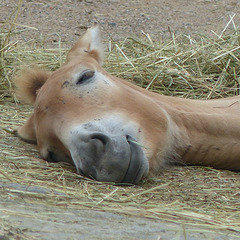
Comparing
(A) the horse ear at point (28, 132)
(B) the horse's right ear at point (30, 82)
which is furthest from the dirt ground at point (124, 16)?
(A) the horse ear at point (28, 132)

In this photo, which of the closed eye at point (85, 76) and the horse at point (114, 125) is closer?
the horse at point (114, 125)

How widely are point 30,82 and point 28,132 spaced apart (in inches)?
14.1

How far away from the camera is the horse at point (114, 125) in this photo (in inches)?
119

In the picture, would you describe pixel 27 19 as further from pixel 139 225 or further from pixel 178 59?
pixel 139 225

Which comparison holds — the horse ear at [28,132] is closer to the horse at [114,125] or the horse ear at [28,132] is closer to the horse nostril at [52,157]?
the horse at [114,125]

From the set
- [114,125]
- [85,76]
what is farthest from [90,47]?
[114,125]

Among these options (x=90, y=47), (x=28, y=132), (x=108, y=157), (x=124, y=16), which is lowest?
(x=124, y=16)

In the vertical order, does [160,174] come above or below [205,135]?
below

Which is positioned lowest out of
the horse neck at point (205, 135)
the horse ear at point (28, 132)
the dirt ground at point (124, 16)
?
the dirt ground at point (124, 16)

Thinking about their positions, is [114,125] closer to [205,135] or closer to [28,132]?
[205,135]

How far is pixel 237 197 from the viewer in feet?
10.5

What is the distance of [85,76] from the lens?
140 inches

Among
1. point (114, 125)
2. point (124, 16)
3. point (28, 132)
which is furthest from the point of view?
point (124, 16)

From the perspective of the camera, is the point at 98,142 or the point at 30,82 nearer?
the point at 98,142
